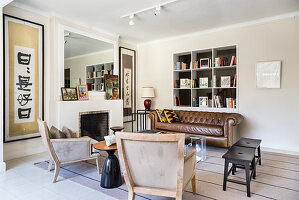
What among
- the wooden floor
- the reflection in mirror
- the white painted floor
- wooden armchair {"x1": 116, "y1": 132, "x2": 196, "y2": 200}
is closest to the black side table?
the white painted floor

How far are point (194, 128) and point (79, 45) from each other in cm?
312

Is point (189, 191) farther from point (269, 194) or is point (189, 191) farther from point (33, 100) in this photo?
point (33, 100)

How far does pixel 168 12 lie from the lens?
3.96 m

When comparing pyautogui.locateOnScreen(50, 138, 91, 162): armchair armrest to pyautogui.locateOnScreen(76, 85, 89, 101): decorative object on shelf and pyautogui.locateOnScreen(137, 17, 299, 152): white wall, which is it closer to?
pyautogui.locateOnScreen(76, 85, 89, 101): decorative object on shelf

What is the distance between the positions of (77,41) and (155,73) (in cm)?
243

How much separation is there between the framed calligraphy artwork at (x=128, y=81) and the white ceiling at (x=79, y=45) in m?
0.86

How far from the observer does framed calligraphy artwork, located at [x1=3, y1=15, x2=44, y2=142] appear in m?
3.48

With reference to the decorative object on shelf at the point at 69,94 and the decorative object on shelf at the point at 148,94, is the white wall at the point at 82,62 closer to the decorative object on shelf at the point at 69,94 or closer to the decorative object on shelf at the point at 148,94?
the decorative object on shelf at the point at 69,94

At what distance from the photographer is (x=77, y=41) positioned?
14.7ft

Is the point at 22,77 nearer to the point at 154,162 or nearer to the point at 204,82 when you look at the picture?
the point at 154,162

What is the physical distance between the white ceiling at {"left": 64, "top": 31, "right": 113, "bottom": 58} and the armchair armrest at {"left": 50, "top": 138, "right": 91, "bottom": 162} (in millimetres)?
2148

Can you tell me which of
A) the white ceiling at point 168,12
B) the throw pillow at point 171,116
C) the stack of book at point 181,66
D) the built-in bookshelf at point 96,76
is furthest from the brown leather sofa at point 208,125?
the white ceiling at point 168,12

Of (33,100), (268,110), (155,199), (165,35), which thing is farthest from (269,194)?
(165,35)

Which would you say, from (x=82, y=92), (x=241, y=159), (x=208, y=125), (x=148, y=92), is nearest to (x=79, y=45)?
(x=82, y=92)
